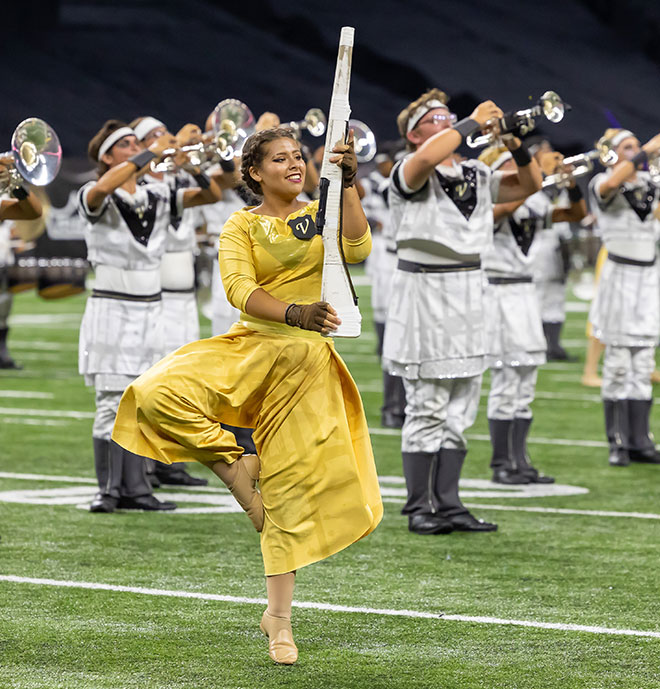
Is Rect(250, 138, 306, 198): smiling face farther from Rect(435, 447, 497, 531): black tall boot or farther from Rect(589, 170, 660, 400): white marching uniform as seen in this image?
Rect(589, 170, 660, 400): white marching uniform

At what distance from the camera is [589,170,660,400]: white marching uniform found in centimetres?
857

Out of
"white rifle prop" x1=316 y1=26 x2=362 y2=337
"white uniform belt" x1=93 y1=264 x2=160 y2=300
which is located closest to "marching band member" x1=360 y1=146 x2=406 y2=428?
"white uniform belt" x1=93 y1=264 x2=160 y2=300

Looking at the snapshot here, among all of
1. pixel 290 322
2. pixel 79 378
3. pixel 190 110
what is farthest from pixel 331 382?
pixel 190 110

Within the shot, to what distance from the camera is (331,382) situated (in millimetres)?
4344

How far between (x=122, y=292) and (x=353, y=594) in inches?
95.8

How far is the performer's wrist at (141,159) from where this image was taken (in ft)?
21.6

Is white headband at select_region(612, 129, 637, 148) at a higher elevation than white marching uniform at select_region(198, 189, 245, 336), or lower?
higher

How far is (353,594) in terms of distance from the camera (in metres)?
5.25

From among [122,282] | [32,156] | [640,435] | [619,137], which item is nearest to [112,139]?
[122,282]

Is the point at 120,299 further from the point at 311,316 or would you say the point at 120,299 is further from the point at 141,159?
the point at 311,316

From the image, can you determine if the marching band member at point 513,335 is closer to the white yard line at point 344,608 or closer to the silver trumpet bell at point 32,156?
the silver trumpet bell at point 32,156

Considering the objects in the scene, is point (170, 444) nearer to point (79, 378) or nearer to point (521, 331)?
point (521, 331)

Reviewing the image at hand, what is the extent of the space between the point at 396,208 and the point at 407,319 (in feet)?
1.73

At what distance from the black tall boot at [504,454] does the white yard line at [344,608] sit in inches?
122
